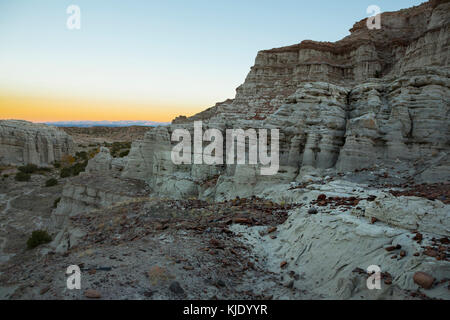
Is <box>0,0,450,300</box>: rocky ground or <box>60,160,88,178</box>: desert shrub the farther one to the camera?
<box>60,160,88,178</box>: desert shrub

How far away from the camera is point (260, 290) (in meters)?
4.00

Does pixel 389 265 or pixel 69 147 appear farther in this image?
pixel 69 147

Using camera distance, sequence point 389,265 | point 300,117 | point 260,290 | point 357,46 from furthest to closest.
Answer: point 357,46 → point 300,117 → point 260,290 → point 389,265

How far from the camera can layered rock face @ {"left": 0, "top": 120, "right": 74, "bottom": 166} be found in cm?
3384

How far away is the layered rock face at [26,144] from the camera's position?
33844mm

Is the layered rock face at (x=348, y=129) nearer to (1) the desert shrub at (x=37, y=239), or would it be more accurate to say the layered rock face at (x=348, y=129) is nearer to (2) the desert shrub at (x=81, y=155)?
(1) the desert shrub at (x=37, y=239)

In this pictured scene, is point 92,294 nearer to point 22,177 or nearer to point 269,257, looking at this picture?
point 269,257

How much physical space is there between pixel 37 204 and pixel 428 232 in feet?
91.9

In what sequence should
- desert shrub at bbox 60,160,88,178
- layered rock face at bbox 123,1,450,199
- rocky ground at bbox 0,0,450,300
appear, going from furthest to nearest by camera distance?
desert shrub at bbox 60,160,88,178
layered rock face at bbox 123,1,450,199
rocky ground at bbox 0,0,450,300

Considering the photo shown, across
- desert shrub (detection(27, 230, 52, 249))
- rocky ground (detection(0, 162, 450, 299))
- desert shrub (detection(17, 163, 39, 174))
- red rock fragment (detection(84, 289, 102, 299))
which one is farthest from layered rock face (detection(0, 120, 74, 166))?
red rock fragment (detection(84, 289, 102, 299))

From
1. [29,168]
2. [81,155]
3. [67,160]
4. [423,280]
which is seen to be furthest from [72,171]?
[423,280]

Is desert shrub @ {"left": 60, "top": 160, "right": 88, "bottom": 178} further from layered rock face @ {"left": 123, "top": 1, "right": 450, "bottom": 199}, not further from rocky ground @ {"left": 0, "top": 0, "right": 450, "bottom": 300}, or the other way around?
layered rock face @ {"left": 123, "top": 1, "right": 450, "bottom": 199}

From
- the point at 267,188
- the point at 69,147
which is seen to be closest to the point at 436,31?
the point at 267,188

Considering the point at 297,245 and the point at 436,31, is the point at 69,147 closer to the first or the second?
the point at 297,245
